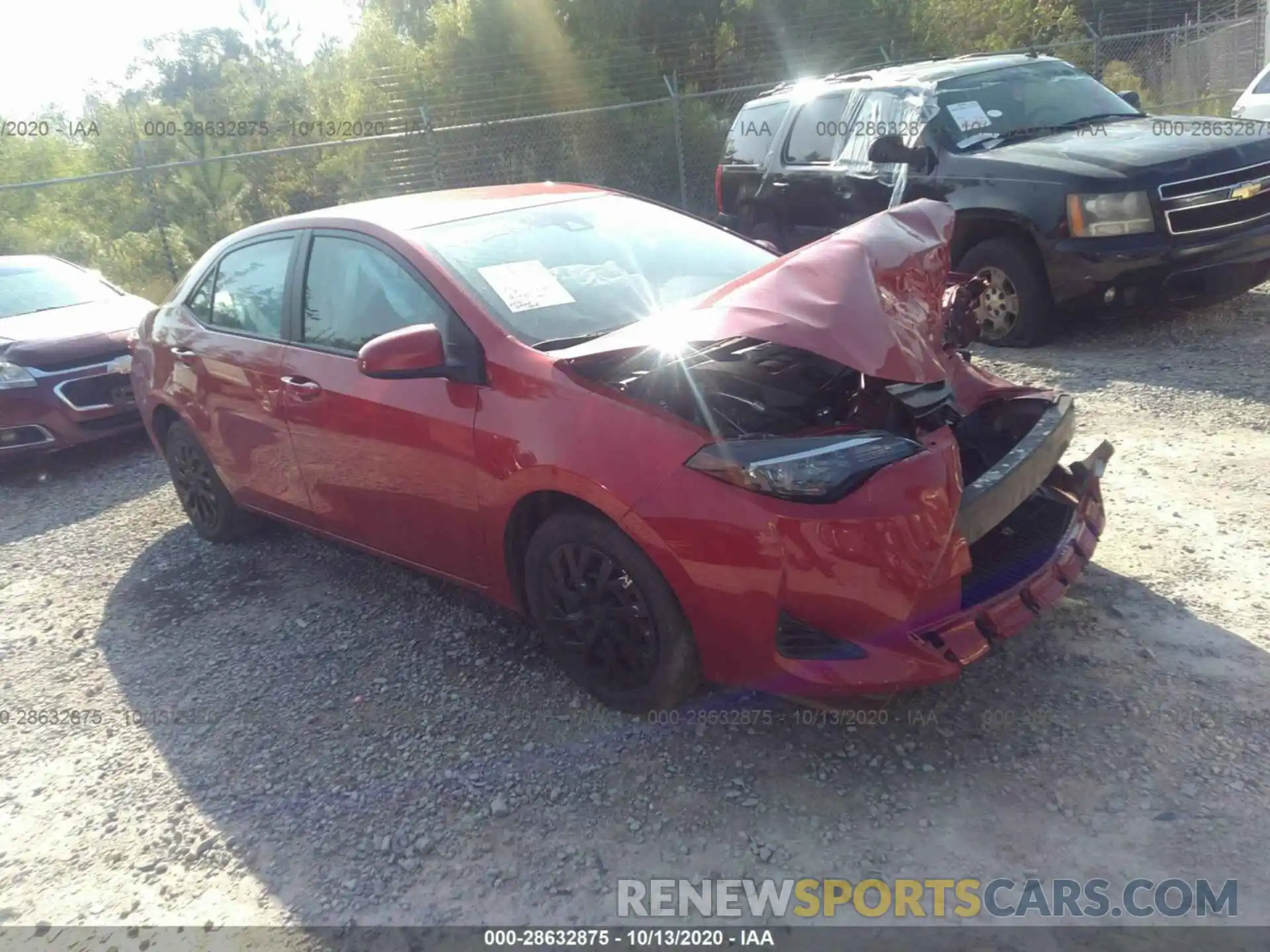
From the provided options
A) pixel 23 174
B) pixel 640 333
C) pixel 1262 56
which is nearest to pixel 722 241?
pixel 640 333

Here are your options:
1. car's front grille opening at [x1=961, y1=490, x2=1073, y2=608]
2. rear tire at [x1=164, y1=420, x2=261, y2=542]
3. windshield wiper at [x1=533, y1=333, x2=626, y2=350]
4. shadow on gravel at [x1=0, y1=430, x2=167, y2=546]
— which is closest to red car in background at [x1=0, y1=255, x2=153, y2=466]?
shadow on gravel at [x1=0, y1=430, x2=167, y2=546]

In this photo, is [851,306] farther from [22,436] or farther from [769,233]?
[22,436]

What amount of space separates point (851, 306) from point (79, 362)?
6.30 meters

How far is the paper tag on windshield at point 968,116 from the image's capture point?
740cm

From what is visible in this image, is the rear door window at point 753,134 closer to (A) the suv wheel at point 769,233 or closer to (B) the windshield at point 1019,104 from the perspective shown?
(A) the suv wheel at point 769,233

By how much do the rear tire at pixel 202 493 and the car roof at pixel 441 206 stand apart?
4.16 feet

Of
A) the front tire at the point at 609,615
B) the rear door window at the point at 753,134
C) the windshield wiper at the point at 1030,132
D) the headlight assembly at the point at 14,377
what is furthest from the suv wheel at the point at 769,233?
the front tire at the point at 609,615

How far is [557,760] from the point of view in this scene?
3.25m

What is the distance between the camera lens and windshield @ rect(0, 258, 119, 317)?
Answer: 795 centimetres

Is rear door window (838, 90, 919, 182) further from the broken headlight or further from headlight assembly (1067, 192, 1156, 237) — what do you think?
the broken headlight

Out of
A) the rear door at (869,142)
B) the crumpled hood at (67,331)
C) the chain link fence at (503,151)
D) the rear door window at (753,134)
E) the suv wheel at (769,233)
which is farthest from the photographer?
the chain link fence at (503,151)

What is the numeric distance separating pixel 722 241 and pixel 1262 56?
61.3 ft

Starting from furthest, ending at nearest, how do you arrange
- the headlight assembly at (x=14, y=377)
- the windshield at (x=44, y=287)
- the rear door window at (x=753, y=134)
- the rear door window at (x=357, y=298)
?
the rear door window at (x=753, y=134)
the windshield at (x=44, y=287)
the headlight assembly at (x=14, y=377)
the rear door window at (x=357, y=298)

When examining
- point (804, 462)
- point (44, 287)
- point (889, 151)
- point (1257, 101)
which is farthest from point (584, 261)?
point (1257, 101)
